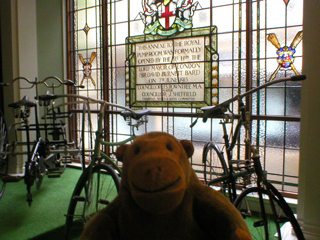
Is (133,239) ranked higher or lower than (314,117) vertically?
lower

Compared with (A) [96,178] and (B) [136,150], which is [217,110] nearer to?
(A) [96,178]

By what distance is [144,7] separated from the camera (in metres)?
3.54

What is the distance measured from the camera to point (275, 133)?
2762mm

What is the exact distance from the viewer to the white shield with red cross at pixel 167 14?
332cm

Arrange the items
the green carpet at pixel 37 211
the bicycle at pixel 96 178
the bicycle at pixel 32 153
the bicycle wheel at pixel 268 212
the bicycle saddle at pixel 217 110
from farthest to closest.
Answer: the bicycle at pixel 32 153 < the green carpet at pixel 37 211 < the bicycle saddle at pixel 217 110 < the bicycle at pixel 96 178 < the bicycle wheel at pixel 268 212

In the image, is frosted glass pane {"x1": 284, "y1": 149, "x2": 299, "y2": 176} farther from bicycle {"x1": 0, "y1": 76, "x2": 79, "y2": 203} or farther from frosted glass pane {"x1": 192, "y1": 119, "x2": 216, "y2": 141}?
bicycle {"x1": 0, "y1": 76, "x2": 79, "y2": 203}

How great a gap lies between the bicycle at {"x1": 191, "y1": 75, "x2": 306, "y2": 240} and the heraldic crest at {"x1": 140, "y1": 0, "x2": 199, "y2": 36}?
1326mm

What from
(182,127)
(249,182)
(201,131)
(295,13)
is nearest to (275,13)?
(295,13)

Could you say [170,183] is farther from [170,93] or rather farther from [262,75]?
[170,93]

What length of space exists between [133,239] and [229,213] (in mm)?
303

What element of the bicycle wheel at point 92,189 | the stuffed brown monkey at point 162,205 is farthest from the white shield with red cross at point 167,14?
the stuffed brown monkey at point 162,205

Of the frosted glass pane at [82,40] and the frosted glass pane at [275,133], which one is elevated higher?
the frosted glass pane at [82,40]

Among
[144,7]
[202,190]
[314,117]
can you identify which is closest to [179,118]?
[144,7]

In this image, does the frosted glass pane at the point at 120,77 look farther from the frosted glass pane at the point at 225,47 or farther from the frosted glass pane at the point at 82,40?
the frosted glass pane at the point at 225,47
